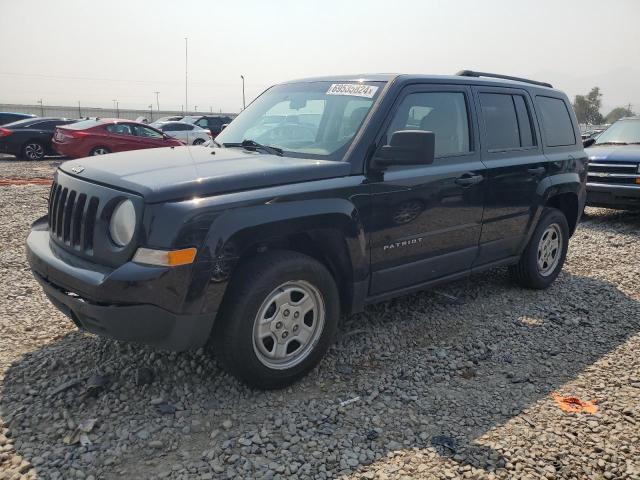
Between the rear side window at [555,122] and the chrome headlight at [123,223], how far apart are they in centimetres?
396

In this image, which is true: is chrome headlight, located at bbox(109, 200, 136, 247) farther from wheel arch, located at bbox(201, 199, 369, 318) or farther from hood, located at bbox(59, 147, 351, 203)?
wheel arch, located at bbox(201, 199, 369, 318)

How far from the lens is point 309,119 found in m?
3.94

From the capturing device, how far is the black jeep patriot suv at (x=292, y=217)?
109 inches

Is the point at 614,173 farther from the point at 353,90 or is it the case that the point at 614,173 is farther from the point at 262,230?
the point at 262,230

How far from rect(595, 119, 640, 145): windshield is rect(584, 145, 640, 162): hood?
41 centimetres

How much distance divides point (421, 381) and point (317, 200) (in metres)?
1.38

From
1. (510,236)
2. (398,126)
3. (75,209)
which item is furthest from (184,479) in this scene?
(510,236)

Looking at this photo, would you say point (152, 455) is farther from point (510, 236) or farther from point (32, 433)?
point (510, 236)

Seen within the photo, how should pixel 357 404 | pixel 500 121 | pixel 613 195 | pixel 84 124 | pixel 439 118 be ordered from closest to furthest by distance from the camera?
pixel 357 404, pixel 439 118, pixel 500 121, pixel 613 195, pixel 84 124

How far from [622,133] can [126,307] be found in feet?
32.2

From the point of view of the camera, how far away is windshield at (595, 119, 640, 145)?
9492 mm

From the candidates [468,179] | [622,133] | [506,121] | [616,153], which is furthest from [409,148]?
[622,133]

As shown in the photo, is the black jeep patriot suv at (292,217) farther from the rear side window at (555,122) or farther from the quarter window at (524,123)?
the rear side window at (555,122)

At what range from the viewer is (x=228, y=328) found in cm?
300
